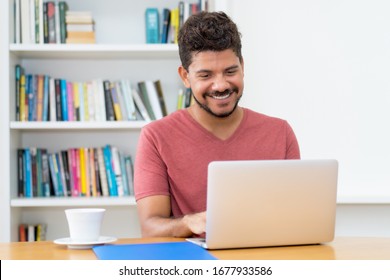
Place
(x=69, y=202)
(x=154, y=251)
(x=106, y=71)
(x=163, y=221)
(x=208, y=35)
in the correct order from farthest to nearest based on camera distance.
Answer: (x=106, y=71) → (x=69, y=202) → (x=208, y=35) → (x=163, y=221) → (x=154, y=251)

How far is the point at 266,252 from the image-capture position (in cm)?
146

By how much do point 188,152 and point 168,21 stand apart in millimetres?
1393

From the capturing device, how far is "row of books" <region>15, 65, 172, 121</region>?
10.7ft

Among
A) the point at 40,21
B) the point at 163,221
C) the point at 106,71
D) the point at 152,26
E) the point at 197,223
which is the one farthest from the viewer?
the point at 106,71

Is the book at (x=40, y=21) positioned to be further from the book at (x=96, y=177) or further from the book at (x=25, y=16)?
the book at (x=96, y=177)

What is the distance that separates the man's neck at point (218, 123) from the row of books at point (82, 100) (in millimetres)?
1161

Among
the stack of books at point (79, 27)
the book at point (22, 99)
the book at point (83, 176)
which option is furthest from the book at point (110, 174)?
the stack of books at point (79, 27)

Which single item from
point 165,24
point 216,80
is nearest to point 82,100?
point 165,24

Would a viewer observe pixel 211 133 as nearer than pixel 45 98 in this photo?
Yes

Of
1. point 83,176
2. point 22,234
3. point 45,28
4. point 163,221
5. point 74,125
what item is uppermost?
point 45,28

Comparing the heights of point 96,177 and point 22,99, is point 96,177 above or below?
below

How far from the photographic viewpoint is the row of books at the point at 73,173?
3.26 metres

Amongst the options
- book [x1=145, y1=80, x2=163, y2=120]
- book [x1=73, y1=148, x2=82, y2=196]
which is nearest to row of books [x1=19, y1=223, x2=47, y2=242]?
book [x1=73, y1=148, x2=82, y2=196]

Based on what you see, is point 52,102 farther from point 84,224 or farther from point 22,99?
point 84,224
